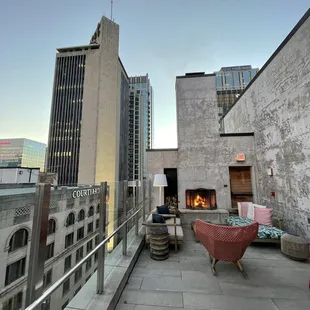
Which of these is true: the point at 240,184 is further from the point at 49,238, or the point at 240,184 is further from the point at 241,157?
the point at 49,238

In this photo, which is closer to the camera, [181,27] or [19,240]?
[19,240]

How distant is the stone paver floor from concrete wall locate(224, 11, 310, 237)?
1.91 metres

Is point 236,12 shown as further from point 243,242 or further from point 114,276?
point 114,276

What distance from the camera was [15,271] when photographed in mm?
1075

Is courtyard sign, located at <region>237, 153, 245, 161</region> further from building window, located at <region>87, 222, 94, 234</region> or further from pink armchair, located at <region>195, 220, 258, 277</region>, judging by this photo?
building window, located at <region>87, 222, 94, 234</region>

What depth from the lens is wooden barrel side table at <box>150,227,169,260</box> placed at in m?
3.16

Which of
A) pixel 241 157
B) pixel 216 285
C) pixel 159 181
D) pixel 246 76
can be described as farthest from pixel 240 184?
pixel 246 76

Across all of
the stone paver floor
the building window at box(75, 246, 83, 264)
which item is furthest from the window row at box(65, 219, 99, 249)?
the stone paver floor

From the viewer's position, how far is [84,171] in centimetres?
3403

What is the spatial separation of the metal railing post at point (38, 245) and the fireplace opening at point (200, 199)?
5.73 meters

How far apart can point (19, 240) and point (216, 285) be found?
2.62m

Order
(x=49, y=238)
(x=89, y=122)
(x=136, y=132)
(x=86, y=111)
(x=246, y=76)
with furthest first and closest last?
1. (x=136, y=132)
2. (x=86, y=111)
3. (x=89, y=122)
4. (x=246, y=76)
5. (x=49, y=238)

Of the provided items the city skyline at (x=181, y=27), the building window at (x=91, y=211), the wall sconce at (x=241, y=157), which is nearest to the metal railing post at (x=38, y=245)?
the building window at (x=91, y=211)

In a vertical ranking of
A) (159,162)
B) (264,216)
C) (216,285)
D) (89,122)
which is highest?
(89,122)
